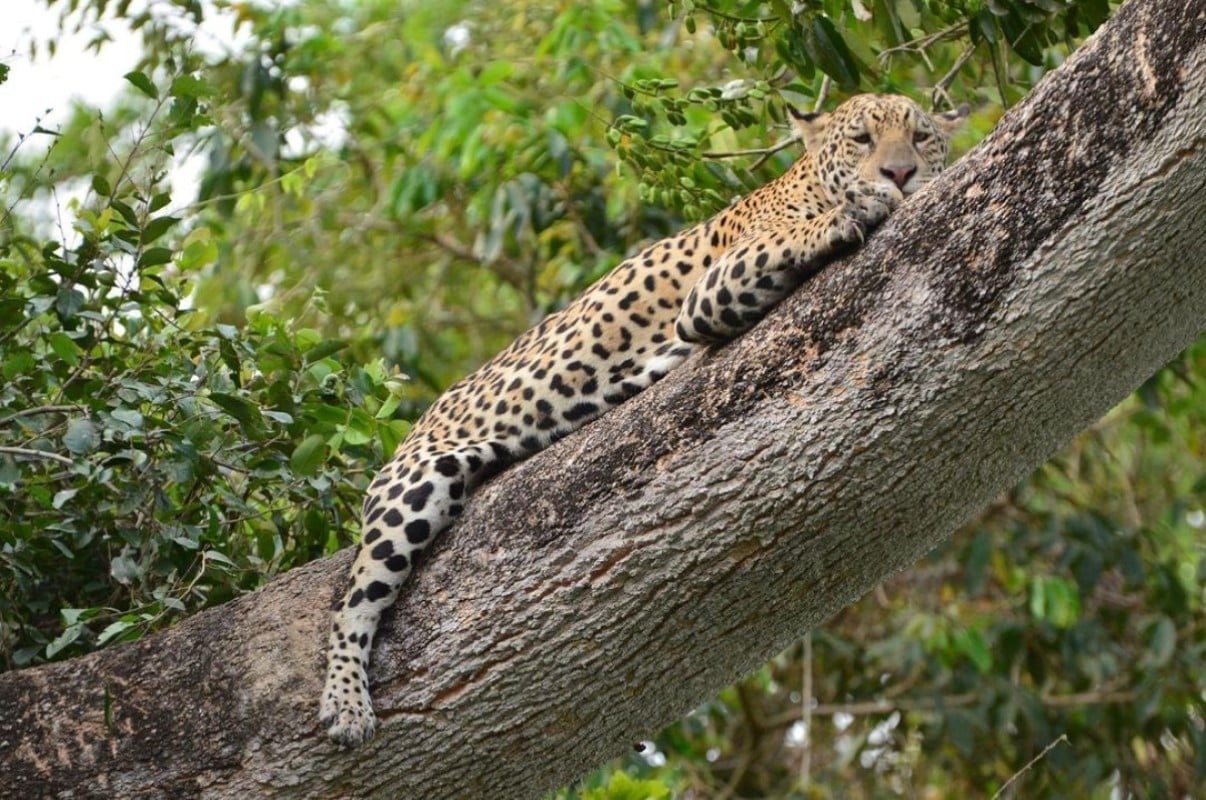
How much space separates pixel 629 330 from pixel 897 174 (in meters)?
1.08

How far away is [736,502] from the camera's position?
4.25 metres

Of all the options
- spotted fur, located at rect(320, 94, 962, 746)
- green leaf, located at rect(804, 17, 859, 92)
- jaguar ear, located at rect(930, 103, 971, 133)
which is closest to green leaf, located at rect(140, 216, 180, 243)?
spotted fur, located at rect(320, 94, 962, 746)

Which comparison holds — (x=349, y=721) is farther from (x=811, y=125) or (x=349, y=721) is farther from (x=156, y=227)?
(x=811, y=125)

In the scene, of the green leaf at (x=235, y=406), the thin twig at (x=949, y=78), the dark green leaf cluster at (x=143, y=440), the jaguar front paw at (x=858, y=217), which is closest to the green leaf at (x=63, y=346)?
the dark green leaf cluster at (x=143, y=440)

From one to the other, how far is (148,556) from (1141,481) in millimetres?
9031

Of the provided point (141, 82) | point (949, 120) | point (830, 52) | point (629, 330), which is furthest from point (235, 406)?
point (949, 120)

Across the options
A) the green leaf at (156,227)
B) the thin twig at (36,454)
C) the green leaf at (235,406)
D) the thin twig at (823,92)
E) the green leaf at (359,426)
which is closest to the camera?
the thin twig at (36,454)

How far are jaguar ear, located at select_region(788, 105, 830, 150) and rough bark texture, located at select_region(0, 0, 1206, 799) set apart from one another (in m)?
1.79

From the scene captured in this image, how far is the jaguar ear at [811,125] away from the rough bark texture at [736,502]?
5.86 ft

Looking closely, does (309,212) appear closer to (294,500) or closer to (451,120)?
(451,120)

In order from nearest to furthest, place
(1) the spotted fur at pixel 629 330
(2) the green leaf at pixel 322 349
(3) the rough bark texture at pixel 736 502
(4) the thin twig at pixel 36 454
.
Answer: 1. (3) the rough bark texture at pixel 736 502
2. (1) the spotted fur at pixel 629 330
3. (4) the thin twig at pixel 36 454
4. (2) the green leaf at pixel 322 349

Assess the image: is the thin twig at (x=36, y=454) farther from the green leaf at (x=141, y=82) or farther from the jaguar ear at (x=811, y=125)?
the jaguar ear at (x=811, y=125)

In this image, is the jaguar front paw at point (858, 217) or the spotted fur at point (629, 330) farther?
the spotted fur at point (629, 330)

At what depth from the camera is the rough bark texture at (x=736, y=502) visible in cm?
388
